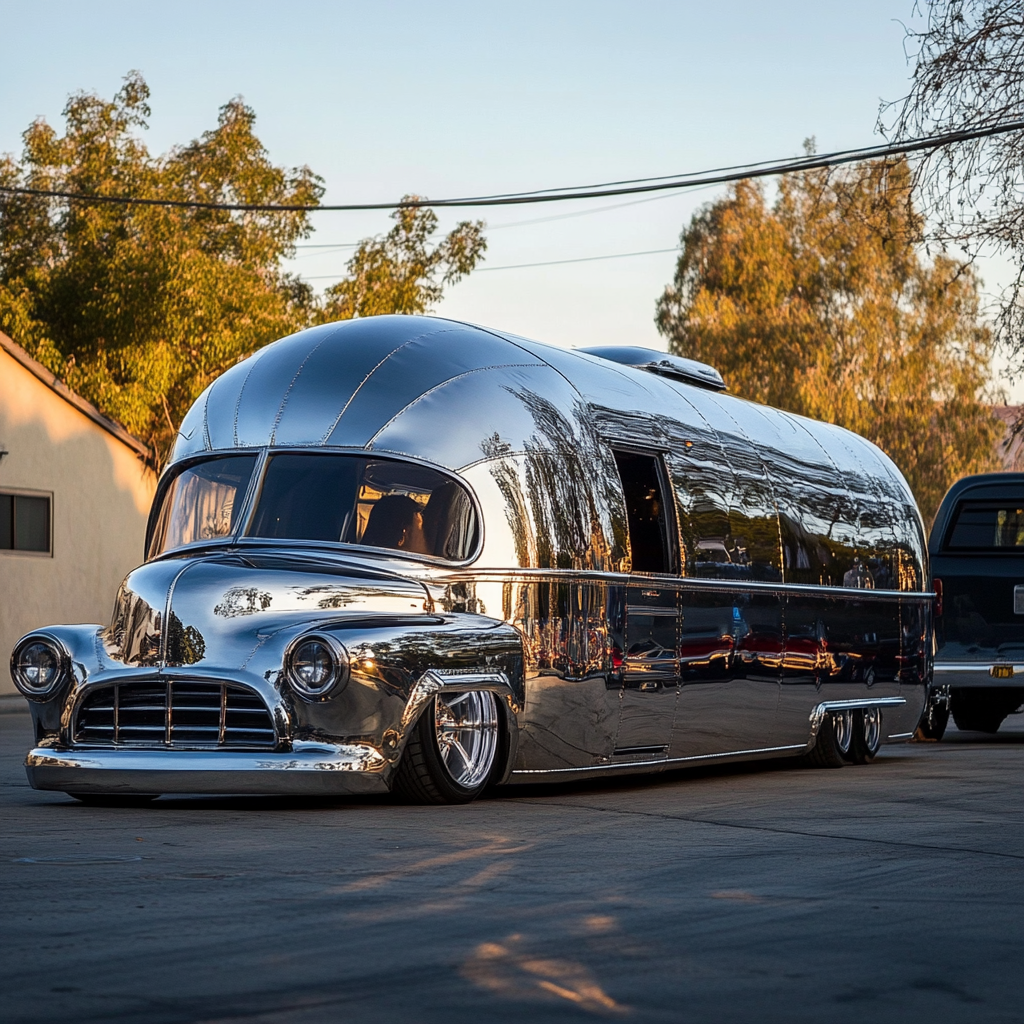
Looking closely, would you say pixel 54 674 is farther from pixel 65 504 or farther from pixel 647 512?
pixel 65 504

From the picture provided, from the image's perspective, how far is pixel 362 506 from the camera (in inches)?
402

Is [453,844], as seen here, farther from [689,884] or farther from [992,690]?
[992,690]

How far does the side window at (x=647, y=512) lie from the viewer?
452 inches

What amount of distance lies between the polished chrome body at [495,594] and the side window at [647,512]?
2cm

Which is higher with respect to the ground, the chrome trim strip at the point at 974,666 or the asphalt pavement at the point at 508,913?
the chrome trim strip at the point at 974,666

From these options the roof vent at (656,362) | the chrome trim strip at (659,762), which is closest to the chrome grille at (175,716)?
the chrome trim strip at (659,762)

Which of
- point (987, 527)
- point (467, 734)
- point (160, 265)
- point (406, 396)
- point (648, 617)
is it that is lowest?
point (467, 734)

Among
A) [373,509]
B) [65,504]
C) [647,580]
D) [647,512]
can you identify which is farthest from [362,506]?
[65,504]

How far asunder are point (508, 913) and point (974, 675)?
12485 millimetres

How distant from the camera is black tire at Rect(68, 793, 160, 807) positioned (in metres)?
9.94

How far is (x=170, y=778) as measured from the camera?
9281 mm

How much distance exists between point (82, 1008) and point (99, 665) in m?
5.17

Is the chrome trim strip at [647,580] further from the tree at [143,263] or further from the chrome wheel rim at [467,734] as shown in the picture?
the tree at [143,263]

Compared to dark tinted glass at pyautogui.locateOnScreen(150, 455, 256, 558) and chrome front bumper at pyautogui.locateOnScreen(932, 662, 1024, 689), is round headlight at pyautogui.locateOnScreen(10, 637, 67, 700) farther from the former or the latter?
chrome front bumper at pyautogui.locateOnScreen(932, 662, 1024, 689)
